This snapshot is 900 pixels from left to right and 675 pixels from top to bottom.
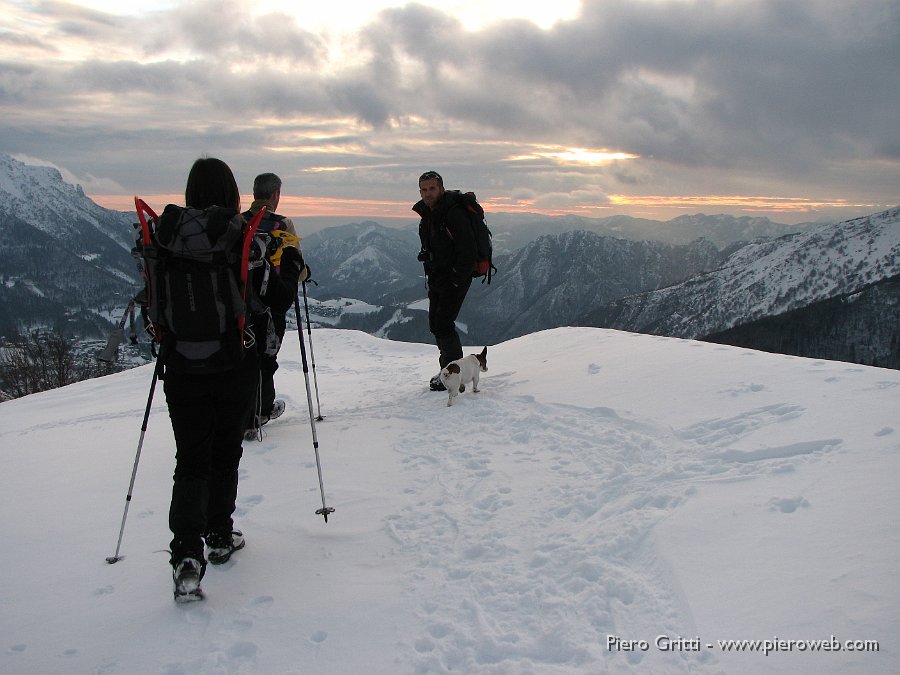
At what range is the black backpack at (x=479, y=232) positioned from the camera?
9188mm

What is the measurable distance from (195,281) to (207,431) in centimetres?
115

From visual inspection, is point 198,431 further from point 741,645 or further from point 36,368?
point 36,368

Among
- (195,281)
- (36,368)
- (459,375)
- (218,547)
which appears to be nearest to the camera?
(195,281)

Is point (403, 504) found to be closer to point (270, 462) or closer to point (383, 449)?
point (383, 449)

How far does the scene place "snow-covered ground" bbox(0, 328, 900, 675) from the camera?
342 centimetres

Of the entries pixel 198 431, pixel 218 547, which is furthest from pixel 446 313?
pixel 198 431

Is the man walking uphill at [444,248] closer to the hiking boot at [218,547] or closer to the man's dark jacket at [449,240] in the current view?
the man's dark jacket at [449,240]

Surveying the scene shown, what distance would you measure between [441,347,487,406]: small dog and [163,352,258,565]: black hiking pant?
507 cm

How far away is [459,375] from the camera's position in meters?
9.33

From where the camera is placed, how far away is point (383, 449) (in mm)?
7375

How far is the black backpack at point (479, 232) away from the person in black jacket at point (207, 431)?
5162mm

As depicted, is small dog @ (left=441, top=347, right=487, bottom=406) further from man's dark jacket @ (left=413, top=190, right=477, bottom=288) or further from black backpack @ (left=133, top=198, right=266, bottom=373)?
black backpack @ (left=133, top=198, right=266, bottom=373)

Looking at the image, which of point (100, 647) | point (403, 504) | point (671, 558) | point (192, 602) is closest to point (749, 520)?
point (671, 558)

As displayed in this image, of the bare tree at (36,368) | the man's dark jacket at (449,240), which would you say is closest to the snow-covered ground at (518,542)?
the man's dark jacket at (449,240)
